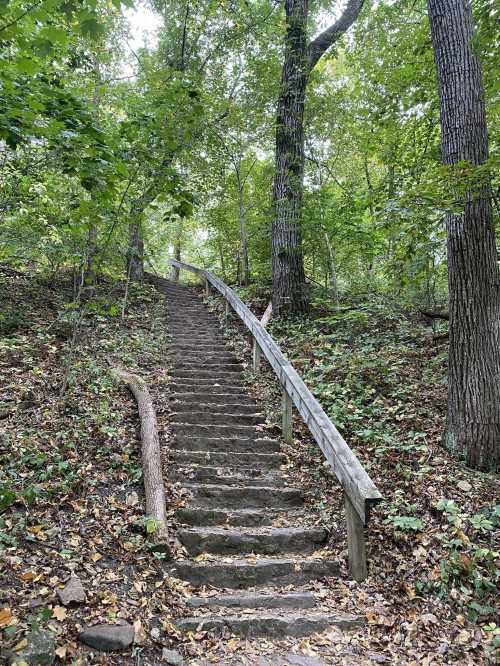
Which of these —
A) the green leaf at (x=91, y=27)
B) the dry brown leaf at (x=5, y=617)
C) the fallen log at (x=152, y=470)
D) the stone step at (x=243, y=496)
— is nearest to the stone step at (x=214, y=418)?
the fallen log at (x=152, y=470)

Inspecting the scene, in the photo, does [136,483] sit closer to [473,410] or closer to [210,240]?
[473,410]

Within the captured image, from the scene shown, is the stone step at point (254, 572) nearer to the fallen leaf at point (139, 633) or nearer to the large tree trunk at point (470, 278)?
the fallen leaf at point (139, 633)

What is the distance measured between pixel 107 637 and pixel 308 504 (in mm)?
2347

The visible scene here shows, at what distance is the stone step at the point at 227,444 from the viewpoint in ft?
17.3

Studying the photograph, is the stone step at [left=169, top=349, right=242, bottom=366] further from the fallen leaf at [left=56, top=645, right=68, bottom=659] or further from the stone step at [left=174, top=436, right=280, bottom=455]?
the fallen leaf at [left=56, top=645, right=68, bottom=659]

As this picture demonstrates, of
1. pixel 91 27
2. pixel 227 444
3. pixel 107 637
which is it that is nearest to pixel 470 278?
pixel 227 444

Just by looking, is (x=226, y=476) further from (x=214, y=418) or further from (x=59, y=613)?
(x=59, y=613)

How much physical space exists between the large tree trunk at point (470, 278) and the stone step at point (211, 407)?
272 cm

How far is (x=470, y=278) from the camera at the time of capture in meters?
4.40

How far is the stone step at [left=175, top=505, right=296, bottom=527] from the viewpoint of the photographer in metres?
4.07

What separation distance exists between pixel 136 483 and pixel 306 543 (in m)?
1.72

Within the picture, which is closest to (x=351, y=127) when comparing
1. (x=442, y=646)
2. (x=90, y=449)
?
(x=90, y=449)

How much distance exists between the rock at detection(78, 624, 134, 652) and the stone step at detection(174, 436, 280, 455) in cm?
255

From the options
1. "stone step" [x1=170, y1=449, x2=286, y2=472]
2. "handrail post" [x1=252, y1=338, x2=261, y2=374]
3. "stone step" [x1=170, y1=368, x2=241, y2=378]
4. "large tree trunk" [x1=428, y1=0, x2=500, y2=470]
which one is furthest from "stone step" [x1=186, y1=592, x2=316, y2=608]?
"handrail post" [x1=252, y1=338, x2=261, y2=374]
